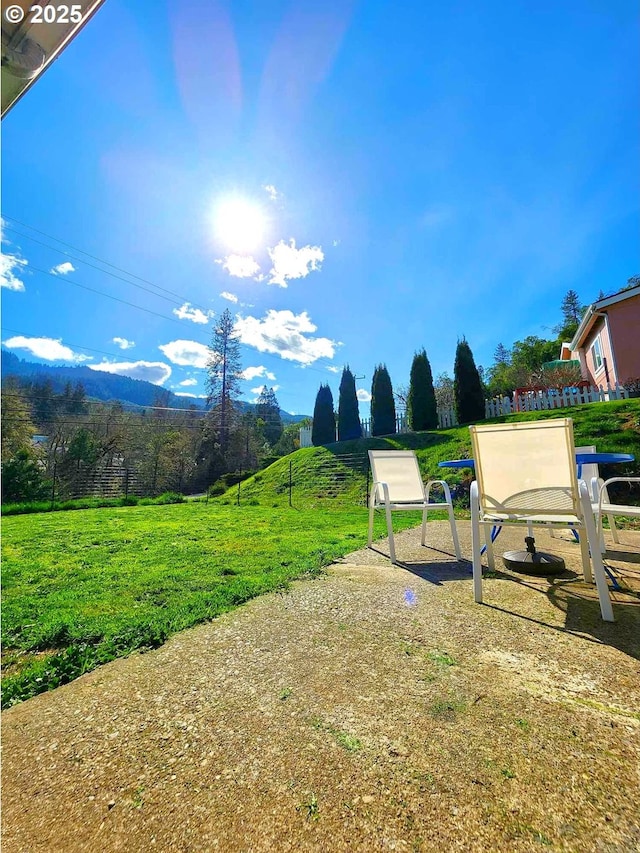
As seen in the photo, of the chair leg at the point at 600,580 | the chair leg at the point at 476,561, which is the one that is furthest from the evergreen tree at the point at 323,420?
the chair leg at the point at 600,580

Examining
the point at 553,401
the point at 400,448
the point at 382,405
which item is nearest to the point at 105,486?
the point at 400,448

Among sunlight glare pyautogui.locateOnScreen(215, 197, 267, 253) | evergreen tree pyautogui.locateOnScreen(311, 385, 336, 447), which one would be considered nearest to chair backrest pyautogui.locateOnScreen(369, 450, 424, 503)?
sunlight glare pyautogui.locateOnScreen(215, 197, 267, 253)

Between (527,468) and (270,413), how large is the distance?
45.6m

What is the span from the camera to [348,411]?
1961 centimetres

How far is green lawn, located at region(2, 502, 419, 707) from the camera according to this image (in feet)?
5.68

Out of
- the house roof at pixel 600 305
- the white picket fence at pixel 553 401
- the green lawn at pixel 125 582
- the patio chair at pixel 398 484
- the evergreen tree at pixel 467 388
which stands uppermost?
the house roof at pixel 600 305

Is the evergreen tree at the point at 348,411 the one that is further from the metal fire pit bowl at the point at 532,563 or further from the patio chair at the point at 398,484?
the metal fire pit bowl at the point at 532,563

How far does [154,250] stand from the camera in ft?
40.8

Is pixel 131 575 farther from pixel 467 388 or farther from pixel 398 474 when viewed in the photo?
pixel 467 388

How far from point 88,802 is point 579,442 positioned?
997 cm

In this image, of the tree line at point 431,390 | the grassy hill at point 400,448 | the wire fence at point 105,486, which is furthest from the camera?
the wire fence at point 105,486

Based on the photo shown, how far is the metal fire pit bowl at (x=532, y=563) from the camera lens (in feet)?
8.54

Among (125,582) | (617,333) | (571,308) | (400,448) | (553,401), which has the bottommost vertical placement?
(125,582)

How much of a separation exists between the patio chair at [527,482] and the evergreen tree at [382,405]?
15.2m
